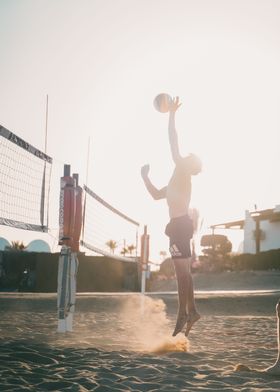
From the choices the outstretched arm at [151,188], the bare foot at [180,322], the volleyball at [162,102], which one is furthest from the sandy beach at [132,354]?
the volleyball at [162,102]

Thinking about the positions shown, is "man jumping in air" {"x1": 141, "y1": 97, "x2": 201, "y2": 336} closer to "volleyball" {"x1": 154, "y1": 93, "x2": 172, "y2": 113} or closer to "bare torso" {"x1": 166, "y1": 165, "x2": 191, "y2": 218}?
"bare torso" {"x1": 166, "y1": 165, "x2": 191, "y2": 218}

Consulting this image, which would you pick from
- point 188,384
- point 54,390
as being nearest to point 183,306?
point 188,384

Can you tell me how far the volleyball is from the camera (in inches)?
182

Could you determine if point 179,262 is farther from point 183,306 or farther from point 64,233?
point 64,233

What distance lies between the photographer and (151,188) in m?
4.59

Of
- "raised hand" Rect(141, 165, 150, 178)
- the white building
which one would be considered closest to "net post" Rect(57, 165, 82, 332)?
"raised hand" Rect(141, 165, 150, 178)

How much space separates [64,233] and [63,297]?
68 cm

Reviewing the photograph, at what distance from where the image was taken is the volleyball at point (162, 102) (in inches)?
182

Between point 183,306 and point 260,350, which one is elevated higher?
point 183,306

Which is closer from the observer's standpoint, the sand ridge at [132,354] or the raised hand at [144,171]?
the sand ridge at [132,354]

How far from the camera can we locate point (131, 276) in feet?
60.2

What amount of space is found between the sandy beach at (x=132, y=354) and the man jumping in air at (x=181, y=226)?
288 mm

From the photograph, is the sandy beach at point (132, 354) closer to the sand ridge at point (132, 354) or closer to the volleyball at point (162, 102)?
the sand ridge at point (132, 354)

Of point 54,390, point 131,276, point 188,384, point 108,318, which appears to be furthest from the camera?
point 131,276
